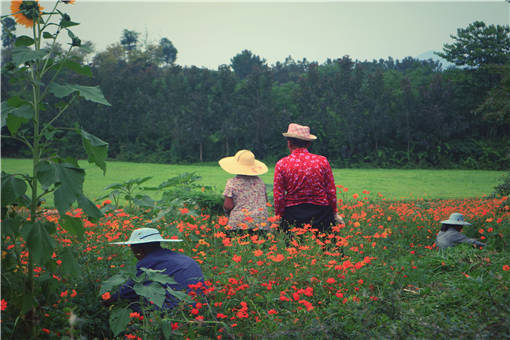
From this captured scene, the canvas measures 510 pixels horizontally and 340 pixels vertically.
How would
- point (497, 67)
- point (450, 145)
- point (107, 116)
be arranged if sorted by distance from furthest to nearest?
point (107, 116), point (450, 145), point (497, 67)

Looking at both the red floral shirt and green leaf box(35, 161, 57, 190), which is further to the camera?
the red floral shirt

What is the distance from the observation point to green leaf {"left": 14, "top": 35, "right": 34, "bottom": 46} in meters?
2.67

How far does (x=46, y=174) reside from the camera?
2.41 m

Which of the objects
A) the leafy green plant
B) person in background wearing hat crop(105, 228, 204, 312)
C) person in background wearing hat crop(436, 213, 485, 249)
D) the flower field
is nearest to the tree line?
person in background wearing hat crop(436, 213, 485, 249)

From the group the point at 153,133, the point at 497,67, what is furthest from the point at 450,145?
the point at 153,133

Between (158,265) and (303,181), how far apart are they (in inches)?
79.0

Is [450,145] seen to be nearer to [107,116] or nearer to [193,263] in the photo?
[107,116]

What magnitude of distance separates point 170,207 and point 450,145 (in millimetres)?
22634

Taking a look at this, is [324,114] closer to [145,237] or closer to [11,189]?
[145,237]

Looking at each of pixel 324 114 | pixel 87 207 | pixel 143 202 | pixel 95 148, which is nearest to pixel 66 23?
pixel 95 148

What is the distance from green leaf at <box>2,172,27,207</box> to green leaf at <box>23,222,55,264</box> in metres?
0.18

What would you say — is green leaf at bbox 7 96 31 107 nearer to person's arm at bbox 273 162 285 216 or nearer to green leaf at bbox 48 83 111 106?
green leaf at bbox 48 83 111 106

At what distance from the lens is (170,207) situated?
17.6 ft

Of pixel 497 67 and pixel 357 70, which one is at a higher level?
pixel 357 70
